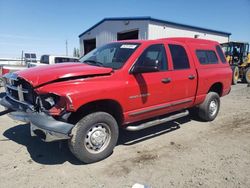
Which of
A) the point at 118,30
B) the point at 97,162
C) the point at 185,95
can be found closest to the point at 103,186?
the point at 97,162

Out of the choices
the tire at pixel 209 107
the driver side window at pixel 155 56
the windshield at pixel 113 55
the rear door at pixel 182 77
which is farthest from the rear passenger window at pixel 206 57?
the windshield at pixel 113 55

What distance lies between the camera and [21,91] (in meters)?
3.80

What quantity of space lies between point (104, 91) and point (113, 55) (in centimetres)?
121

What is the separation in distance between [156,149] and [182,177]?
1.03 m

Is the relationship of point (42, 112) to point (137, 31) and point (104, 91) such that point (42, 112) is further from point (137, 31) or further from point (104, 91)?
point (137, 31)

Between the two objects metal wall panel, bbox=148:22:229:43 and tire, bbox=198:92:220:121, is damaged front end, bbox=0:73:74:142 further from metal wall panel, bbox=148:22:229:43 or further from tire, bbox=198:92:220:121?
metal wall panel, bbox=148:22:229:43

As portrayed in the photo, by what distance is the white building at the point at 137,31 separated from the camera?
Answer: 15.3 metres

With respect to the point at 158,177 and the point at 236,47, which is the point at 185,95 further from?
the point at 236,47

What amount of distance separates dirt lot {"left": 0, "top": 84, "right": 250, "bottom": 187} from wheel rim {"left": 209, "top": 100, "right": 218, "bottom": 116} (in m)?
0.83

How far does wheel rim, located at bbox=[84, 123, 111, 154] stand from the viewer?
146 inches

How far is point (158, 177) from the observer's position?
337 cm

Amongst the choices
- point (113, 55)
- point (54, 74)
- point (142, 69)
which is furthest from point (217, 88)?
point (54, 74)

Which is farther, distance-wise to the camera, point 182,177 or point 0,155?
point 0,155

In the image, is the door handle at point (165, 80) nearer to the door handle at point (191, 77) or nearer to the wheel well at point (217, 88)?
the door handle at point (191, 77)
